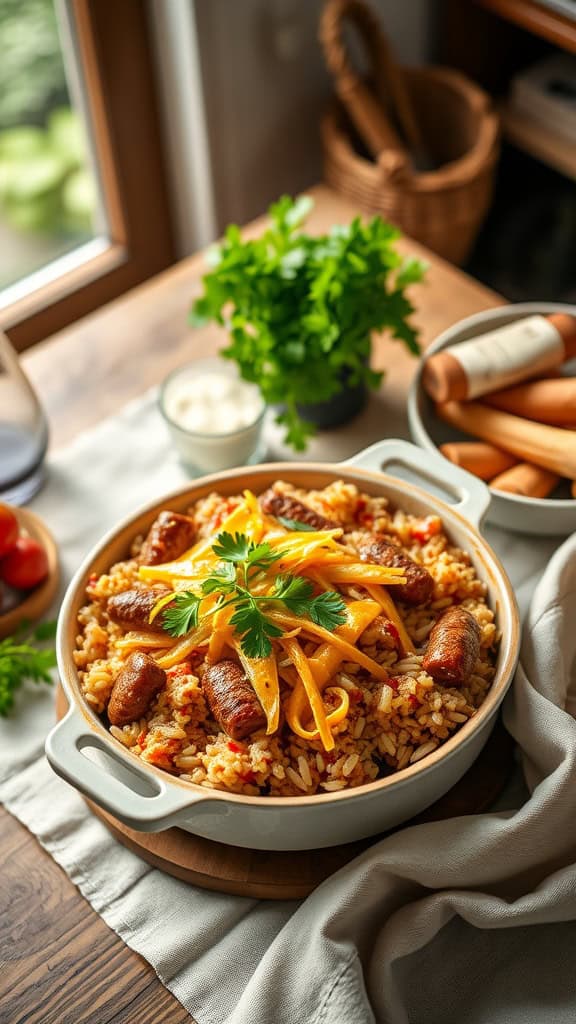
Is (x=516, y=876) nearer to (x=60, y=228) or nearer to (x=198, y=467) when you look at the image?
(x=198, y=467)

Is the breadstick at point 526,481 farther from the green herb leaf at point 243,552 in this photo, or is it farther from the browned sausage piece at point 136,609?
the browned sausage piece at point 136,609

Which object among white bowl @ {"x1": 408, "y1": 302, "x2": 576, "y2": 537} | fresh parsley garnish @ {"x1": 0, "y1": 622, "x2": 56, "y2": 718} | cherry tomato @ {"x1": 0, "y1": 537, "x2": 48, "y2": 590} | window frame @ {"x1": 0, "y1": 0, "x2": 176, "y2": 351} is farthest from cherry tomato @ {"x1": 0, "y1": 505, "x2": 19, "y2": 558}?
window frame @ {"x1": 0, "y1": 0, "x2": 176, "y2": 351}

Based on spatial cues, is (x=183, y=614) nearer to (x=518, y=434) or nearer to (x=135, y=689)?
(x=135, y=689)

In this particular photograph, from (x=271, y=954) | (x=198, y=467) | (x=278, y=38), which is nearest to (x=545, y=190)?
(x=278, y=38)

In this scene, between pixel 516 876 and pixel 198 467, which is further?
pixel 198 467

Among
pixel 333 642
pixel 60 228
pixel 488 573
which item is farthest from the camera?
pixel 60 228

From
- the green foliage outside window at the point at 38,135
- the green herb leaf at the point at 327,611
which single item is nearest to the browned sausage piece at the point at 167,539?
the green herb leaf at the point at 327,611
